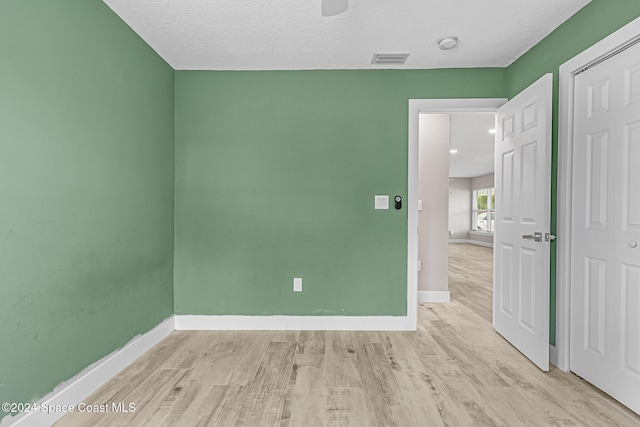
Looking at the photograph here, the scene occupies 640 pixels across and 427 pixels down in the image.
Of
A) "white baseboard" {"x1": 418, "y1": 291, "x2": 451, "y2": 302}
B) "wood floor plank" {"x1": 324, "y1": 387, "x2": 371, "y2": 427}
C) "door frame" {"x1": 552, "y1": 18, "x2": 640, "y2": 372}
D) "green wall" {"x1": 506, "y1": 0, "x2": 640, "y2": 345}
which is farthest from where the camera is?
"white baseboard" {"x1": 418, "y1": 291, "x2": 451, "y2": 302}

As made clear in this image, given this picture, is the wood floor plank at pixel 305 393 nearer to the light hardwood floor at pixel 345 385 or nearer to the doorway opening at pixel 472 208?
the light hardwood floor at pixel 345 385

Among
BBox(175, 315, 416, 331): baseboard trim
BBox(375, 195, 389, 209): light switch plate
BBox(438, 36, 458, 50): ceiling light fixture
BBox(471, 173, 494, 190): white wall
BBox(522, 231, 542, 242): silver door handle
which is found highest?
BBox(438, 36, 458, 50): ceiling light fixture

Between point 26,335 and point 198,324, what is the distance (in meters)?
1.57

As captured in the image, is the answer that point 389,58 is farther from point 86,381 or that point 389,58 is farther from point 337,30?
point 86,381

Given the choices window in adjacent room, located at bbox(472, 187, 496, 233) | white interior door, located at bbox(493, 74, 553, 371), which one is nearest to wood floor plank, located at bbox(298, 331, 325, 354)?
white interior door, located at bbox(493, 74, 553, 371)

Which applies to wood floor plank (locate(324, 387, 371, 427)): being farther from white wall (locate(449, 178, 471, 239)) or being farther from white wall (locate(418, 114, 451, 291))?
white wall (locate(449, 178, 471, 239))

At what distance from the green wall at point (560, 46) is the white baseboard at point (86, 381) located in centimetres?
302

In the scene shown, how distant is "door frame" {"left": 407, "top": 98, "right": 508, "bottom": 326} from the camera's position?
296 centimetres

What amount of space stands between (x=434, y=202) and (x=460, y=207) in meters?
9.10

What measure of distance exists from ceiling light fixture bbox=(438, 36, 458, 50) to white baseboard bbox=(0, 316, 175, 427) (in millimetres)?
3182

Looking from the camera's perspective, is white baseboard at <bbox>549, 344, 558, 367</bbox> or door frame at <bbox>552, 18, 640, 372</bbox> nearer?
door frame at <bbox>552, 18, 640, 372</bbox>

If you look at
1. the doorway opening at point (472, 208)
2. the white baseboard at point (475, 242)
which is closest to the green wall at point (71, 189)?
the doorway opening at point (472, 208)

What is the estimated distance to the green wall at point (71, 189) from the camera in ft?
4.81

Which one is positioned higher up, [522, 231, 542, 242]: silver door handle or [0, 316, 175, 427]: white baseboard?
[522, 231, 542, 242]: silver door handle
